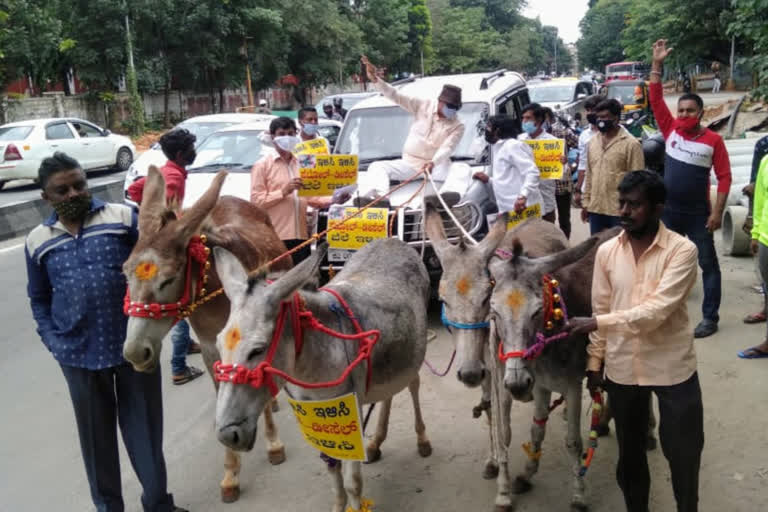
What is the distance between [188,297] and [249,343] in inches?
34.3

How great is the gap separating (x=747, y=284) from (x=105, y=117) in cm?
3005

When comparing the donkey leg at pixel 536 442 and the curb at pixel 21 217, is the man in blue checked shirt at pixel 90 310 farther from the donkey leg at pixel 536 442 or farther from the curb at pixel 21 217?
the curb at pixel 21 217

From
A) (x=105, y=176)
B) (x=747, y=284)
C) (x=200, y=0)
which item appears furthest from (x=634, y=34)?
(x=747, y=284)

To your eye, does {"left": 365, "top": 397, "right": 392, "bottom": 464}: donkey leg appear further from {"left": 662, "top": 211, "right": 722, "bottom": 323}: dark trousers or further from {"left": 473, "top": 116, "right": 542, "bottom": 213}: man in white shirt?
{"left": 662, "top": 211, "right": 722, "bottom": 323}: dark trousers

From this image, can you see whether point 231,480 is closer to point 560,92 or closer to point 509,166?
point 509,166

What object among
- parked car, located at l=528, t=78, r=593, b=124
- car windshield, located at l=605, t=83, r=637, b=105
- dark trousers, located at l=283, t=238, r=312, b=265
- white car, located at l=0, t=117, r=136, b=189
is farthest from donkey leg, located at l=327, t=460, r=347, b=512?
car windshield, located at l=605, t=83, r=637, b=105

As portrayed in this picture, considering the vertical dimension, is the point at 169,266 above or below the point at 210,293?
above

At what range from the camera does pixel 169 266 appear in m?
3.40

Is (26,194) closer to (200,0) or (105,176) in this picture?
(105,176)

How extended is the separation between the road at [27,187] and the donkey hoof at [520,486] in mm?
14675

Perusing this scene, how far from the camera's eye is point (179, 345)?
19.9 feet

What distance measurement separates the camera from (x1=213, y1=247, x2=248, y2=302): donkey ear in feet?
9.78

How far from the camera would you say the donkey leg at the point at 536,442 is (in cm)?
416

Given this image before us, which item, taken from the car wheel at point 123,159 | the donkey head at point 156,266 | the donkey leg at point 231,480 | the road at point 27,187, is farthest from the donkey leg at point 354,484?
the car wheel at point 123,159
